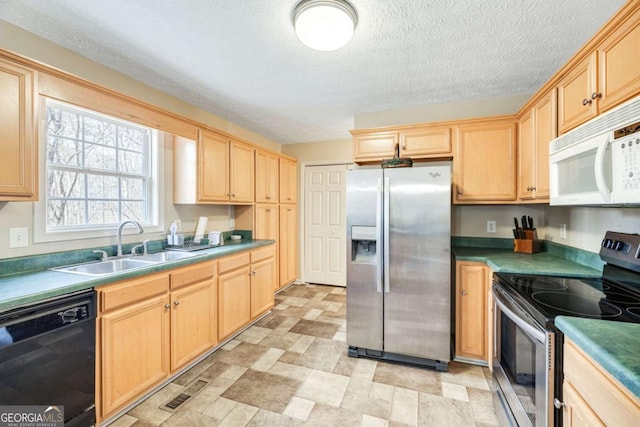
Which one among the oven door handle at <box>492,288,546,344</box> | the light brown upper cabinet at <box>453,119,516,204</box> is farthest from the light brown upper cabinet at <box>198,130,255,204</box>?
the oven door handle at <box>492,288,546,344</box>

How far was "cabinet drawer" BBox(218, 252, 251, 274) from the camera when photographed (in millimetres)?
2658

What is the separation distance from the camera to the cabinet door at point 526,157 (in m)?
2.23

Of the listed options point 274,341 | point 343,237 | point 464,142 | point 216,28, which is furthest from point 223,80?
point 343,237

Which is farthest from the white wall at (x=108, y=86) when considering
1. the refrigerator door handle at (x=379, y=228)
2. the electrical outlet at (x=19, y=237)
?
the refrigerator door handle at (x=379, y=228)

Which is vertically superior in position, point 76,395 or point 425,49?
point 425,49

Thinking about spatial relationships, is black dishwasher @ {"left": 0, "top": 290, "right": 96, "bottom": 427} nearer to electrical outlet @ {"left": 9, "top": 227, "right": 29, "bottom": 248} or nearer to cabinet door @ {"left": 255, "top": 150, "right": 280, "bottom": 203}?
electrical outlet @ {"left": 9, "top": 227, "right": 29, "bottom": 248}

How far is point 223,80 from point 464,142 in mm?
2324

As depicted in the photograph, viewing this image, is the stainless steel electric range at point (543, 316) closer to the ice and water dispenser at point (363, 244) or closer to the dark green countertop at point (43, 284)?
the ice and water dispenser at point (363, 244)

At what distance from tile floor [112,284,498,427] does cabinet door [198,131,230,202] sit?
153cm

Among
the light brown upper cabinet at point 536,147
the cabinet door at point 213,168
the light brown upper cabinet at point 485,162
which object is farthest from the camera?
the cabinet door at point 213,168

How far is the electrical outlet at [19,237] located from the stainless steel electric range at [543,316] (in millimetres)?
2916

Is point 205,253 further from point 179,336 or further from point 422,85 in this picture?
point 422,85

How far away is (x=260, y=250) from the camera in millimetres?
3305

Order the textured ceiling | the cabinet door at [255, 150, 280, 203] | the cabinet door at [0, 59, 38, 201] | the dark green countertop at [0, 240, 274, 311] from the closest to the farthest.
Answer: the dark green countertop at [0, 240, 274, 311] → the cabinet door at [0, 59, 38, 201] → the textured ceiling → the cabinet door at [255, 150, 280, 203]
